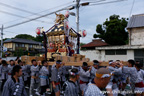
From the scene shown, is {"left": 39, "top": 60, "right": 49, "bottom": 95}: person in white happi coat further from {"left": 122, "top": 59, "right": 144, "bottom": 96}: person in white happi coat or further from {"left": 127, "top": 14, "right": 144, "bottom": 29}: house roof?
{"left": 127, "top": 14, "right": 144, "bottom": 29}: house roof

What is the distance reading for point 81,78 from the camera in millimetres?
5105

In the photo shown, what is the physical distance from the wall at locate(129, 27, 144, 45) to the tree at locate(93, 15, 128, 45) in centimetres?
306

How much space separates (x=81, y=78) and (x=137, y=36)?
49.0 ft

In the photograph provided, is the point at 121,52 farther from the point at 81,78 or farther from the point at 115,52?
the point at 81,78

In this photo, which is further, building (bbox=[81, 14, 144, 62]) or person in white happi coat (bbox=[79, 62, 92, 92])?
building (bbox=[81, 14, 144, 62])

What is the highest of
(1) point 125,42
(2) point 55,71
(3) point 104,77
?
(1) point 125,42

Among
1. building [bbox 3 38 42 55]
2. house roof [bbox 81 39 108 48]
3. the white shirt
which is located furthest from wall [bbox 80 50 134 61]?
building [bbox 3 38 42 55]

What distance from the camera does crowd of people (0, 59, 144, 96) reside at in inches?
81.0

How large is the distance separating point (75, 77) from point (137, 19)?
18212 millimetres

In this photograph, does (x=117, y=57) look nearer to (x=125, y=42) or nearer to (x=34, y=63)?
(x=125, y=42)

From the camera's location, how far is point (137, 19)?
59.9 ft

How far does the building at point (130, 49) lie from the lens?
48.6ft

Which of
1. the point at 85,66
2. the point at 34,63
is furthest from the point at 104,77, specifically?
the point at 34,63

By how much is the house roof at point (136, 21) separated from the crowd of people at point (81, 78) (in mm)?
13450
